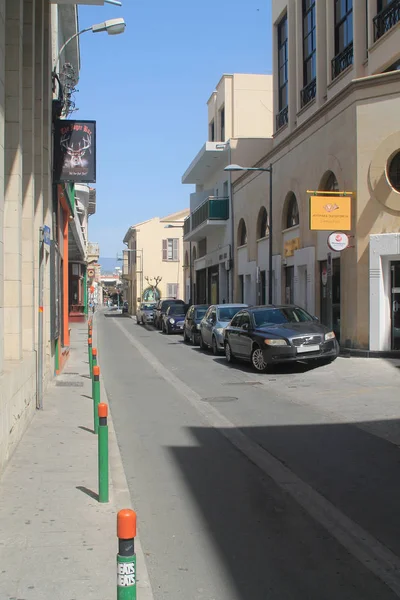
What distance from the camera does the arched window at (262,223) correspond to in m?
29.5

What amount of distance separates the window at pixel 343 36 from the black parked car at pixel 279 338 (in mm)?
10274

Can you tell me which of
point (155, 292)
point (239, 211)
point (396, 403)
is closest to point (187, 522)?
point (396, 403)

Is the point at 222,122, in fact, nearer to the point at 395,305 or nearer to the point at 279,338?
the point at 395,305

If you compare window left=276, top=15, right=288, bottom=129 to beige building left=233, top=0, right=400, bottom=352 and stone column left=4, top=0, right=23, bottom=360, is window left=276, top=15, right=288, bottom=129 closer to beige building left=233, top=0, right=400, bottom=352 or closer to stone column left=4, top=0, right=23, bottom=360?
beige building left=233, top=0, right=400, bottom=352

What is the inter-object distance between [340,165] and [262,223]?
10914mm

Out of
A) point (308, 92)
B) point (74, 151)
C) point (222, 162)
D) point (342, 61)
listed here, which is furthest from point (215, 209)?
point (74, 151)

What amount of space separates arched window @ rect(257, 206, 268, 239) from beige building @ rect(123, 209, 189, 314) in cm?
3942

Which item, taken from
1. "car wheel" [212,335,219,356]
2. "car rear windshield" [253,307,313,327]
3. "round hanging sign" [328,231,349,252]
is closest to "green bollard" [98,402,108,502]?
"car rear windshield" [253,307,313,327]

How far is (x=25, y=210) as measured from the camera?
1021 centimetres

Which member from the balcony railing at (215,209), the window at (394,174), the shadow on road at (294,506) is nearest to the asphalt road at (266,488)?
the shadow on road at (294,506)

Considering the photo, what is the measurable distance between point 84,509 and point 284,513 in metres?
1.68

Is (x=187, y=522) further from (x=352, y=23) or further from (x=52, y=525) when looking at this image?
(x=352, y=23)

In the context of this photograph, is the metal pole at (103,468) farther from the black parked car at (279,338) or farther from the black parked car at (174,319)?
the black parked car at (174,319)

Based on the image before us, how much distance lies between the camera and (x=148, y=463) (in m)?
7.27
